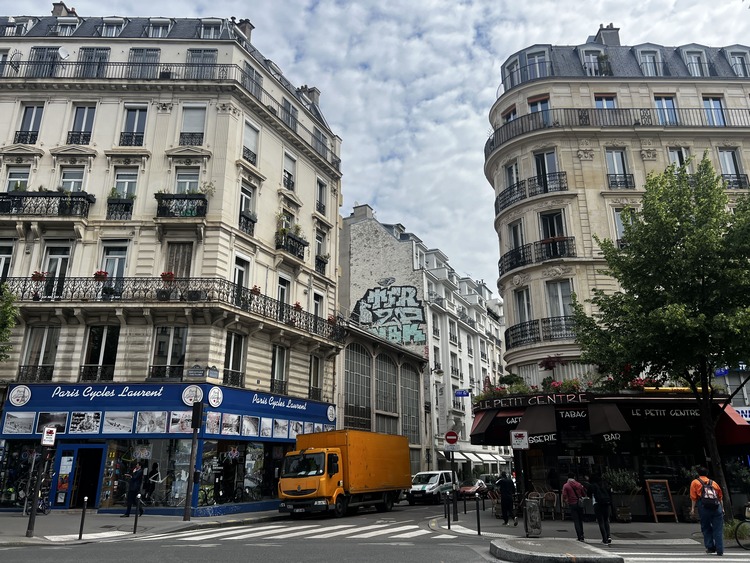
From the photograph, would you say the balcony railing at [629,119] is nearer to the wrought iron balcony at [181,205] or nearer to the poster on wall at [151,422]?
the wrought iron balcony at [181,205]

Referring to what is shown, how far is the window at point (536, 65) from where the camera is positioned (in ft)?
82.9

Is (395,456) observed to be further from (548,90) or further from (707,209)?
(548,90)

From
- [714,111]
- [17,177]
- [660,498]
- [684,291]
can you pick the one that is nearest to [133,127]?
[17,177]

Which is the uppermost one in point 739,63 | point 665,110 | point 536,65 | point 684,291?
point 739,63

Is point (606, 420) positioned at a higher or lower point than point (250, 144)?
lower

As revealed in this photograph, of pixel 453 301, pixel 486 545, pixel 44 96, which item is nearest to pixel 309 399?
pixel 486 545

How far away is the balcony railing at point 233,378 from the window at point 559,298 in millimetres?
12505

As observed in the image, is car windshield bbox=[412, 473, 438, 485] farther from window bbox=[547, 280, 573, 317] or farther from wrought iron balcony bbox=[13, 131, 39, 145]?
wrought iron balcony bbox=[13, 131, 39, 145]

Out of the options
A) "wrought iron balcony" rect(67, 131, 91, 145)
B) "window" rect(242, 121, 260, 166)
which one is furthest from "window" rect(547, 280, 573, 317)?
"wrought iron balcony" rect(67, 131, 91, 145)

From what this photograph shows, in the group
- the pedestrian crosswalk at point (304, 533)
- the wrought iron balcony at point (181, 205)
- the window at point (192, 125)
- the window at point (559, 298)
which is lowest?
the pedestrian crosswalk at point (304, 533)

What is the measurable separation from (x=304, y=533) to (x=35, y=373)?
42.2 ft

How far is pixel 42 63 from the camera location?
24016 millimetres

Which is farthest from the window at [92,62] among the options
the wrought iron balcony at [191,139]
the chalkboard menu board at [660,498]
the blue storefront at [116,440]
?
the chalkboard menu board at [660,498]

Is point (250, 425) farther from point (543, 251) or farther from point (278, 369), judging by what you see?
point (543, 251)
